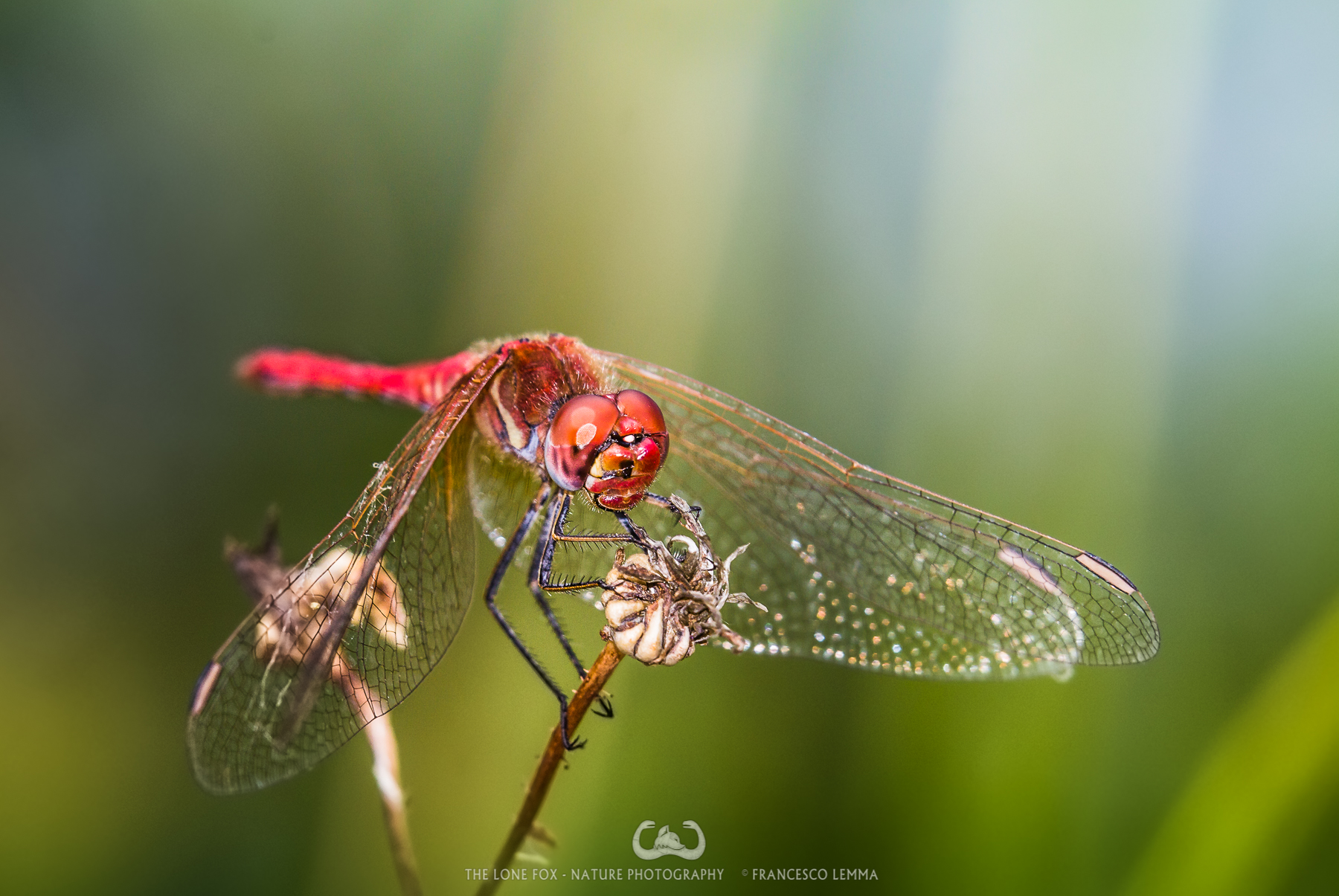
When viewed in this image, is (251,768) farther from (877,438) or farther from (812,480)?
(877,438)

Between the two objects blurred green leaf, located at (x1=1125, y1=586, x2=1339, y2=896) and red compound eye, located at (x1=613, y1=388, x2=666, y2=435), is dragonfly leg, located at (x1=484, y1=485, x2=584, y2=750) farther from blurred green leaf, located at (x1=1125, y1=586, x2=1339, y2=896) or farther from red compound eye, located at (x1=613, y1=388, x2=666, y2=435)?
blurred green leaf, located at (x1=1125, y1=586, x2=1339, y2=896)

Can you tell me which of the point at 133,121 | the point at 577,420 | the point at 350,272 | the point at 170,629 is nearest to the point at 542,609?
the point at 577,420

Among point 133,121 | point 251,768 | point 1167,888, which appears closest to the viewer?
point 251,768

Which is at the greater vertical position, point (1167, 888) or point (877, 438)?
point (877, 438)

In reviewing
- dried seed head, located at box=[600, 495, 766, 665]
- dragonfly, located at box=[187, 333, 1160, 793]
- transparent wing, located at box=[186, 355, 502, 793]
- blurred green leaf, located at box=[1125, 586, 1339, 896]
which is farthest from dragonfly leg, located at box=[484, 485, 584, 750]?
blurred green leaf, located at box=[1125, 586, 1339, 896]

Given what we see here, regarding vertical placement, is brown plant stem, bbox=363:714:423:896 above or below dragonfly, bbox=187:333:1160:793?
below

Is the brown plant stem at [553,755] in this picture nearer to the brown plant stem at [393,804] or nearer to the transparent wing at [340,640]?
the brown plant stem at [393,804]

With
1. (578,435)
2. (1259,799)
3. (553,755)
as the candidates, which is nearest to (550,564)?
(578,435)
